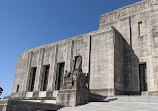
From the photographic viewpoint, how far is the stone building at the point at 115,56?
22.0 m

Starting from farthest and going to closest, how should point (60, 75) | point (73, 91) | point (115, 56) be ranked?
point (60, 75) < point (115, 56) < point (73, 91)

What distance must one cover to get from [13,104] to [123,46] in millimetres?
18253

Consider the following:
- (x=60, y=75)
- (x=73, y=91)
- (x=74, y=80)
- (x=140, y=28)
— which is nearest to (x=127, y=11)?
(x=140, y=28)

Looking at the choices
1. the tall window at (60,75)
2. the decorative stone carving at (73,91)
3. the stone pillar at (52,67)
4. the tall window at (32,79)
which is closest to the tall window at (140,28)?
the tall window at (60,75)

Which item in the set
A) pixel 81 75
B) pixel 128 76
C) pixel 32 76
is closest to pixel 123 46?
pixel 128 76

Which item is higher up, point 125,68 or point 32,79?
point 125,68

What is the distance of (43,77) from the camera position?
30516 millimetres

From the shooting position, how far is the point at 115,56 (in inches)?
880

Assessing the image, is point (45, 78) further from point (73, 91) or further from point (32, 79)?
point (73, 91)

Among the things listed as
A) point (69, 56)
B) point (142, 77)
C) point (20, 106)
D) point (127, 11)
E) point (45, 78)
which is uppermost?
point (127, 11)

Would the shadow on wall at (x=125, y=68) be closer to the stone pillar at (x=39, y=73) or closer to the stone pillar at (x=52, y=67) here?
the stone pillar at (x=52, y=67)

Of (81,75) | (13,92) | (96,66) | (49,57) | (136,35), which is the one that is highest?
(136,35)

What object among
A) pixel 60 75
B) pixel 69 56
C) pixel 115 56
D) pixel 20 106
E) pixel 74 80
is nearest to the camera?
pixel 20 106

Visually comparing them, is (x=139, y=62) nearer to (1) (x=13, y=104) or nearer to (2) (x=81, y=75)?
(2) (x=81, y=75)
